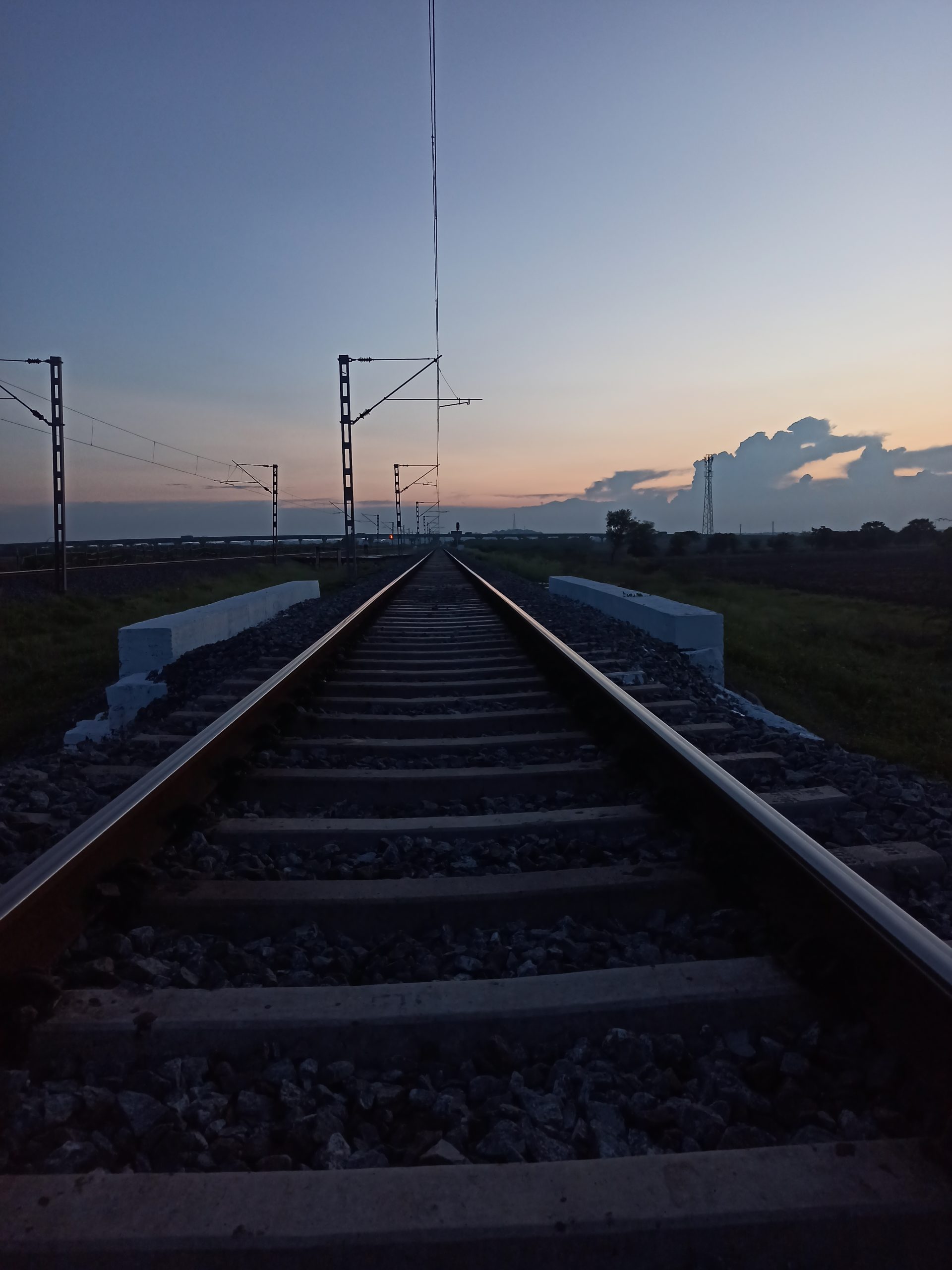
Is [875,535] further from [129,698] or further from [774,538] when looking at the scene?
[129,698]

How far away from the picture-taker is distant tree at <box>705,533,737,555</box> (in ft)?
318


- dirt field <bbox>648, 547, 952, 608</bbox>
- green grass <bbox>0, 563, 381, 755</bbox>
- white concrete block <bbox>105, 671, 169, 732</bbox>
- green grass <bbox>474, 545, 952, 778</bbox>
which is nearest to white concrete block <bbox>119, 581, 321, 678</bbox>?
white concrete block <bbox>105, 671, 169, 732</bbox>

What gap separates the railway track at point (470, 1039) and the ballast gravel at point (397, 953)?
0.01 m

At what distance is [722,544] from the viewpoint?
98.4 m

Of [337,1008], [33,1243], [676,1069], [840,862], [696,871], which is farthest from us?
[696,871]

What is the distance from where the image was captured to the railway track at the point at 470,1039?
1.45 m

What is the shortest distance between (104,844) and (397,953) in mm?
978

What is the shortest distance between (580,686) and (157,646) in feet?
13.0

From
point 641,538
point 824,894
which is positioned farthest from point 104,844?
point 641,538

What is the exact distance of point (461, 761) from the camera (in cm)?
441

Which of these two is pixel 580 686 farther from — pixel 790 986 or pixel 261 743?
pixel 790 986

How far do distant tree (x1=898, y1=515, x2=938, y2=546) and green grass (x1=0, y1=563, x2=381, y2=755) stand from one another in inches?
3401

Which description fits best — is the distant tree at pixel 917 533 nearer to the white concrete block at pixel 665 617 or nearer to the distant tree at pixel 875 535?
the distant tree at pixel 875 535

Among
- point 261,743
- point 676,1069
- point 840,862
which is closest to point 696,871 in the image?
point 840,862
